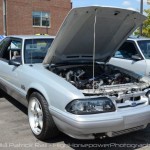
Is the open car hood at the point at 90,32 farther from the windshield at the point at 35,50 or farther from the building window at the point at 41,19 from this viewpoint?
the building window at the point at 41,19

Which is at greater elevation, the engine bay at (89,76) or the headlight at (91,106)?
the engine bay at (89,76)

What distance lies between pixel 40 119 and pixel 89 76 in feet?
4.04

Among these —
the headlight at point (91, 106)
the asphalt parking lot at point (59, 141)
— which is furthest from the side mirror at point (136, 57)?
the headlight at point (91, 106)

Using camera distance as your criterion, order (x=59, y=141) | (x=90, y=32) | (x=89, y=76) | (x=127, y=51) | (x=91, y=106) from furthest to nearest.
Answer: (x=127, y=51) → (x=89, y=76) → (x=90, y=32) → (x=59, y=141) → (x=91, y=106)

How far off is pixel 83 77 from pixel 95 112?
1.36 metres

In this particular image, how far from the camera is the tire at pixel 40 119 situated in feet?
14.1

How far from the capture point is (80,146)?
4.42 meters

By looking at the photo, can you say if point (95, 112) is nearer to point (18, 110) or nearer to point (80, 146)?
point (80, 146)

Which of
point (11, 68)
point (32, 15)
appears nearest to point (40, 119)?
point (11, 68)

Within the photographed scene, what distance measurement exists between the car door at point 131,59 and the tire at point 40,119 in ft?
12.3

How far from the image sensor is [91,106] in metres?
3.94

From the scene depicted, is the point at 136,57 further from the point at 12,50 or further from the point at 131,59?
the point at 12,50

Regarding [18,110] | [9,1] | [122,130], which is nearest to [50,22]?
[9,1]

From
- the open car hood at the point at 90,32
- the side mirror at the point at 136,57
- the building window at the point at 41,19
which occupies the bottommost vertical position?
the side mirror at the point at 136,57
